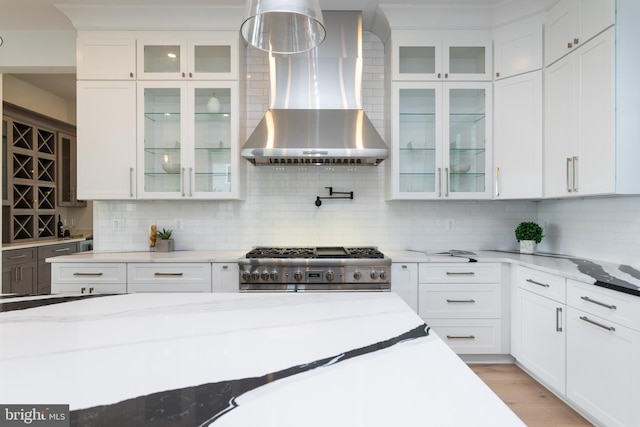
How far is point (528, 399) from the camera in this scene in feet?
8.36

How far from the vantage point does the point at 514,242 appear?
11.9 ft

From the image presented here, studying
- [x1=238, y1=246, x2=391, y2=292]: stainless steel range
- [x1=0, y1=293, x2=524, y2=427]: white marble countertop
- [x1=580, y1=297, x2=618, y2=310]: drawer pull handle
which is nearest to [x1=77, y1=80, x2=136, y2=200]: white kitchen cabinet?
[x1=238, y1=246, x2=391, y2=292]: stainless steel range

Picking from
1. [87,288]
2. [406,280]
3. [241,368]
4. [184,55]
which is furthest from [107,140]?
[241,368]

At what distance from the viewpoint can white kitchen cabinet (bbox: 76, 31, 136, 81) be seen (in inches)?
127

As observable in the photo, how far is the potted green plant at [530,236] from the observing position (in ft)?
10.8

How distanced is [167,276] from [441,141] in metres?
2.58

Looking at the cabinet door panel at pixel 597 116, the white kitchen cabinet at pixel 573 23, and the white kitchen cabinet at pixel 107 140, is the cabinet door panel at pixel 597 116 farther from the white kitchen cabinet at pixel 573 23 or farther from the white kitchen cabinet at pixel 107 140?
the white kitchen cabinet at pixel 107 140

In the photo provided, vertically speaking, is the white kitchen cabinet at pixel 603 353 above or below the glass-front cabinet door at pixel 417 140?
below

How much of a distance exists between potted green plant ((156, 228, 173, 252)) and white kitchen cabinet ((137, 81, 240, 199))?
0.39m

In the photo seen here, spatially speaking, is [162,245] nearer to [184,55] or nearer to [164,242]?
[164,242]

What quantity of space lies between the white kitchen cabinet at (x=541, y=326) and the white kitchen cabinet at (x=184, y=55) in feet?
9.52

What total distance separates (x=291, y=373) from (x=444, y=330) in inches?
100

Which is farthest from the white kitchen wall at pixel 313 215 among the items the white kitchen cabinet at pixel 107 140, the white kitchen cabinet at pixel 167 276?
the white kitchen cabinet at pixel 167 276

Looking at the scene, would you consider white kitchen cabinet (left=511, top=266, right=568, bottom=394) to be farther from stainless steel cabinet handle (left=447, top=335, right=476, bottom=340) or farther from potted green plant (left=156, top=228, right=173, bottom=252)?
potted green plant (left=156, top=228, right=173, bottom=252)
